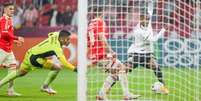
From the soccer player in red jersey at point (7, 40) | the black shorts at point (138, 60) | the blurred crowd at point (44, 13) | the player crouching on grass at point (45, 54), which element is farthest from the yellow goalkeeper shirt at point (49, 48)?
the blurred crowd at point (44, 13)

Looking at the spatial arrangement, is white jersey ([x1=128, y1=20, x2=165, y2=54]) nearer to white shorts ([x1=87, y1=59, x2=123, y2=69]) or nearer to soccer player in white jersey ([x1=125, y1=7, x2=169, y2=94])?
soccer player in white jersey ([x1=125, y1=7, x2=169, y2=94])

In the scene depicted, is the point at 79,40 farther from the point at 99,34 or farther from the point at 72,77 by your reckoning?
the point at 72,77

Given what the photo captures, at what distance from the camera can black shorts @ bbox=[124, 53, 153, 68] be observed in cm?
1247

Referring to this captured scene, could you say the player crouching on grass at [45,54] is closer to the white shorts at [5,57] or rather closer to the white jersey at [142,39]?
the white shorts at [5,57]

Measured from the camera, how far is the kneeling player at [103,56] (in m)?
11.9

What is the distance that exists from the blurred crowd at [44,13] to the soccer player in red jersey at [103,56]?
12.1 m

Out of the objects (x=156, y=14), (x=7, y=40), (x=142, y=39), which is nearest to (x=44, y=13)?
(x=7, y=40)

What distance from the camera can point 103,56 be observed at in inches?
474

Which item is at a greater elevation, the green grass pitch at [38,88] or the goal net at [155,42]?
the goal net at [155,42]

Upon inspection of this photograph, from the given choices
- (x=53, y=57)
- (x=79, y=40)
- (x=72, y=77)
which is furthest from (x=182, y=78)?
(x=72, y=77)

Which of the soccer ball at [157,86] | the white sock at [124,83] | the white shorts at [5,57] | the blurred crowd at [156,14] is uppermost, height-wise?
the blurred crowd at [156,14]

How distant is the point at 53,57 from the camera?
14328 millimetres

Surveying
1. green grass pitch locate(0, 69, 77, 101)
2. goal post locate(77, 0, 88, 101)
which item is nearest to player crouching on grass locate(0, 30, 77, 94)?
green grass pitch locate(0, 69, 77, 101)

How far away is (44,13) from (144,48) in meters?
12.7
